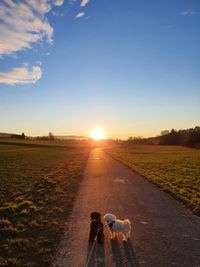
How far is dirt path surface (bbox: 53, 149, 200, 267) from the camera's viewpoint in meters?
6.21

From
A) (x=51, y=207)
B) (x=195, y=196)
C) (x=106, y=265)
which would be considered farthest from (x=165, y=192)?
(x=106, y=265)

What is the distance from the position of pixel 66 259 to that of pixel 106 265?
0.94 m

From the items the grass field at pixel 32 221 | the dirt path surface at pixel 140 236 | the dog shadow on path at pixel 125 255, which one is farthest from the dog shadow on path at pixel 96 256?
the grass field at pixel 32 221

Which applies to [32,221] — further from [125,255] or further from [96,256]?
[125,255]

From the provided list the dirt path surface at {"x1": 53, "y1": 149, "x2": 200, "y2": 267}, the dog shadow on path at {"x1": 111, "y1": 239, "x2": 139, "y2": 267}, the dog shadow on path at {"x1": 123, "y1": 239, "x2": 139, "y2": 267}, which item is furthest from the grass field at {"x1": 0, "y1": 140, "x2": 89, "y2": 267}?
the dog shadow on path at {"x1": 123, "y1": 239, "x2": 139, "y2": 267}

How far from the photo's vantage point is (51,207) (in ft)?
37.0

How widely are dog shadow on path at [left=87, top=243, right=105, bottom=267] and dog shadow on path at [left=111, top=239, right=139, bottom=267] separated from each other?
0.92 feet

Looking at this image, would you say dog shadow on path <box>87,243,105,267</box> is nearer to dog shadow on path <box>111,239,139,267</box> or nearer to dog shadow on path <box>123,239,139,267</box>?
dog shadow on path <box>111,239,139,267</box>

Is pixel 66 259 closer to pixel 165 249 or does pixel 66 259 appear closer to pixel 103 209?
pixel 165 249

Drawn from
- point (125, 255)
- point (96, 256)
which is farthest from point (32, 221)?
point (125, 255)

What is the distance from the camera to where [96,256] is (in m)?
6.46

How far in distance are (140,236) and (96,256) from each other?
1.76 meters

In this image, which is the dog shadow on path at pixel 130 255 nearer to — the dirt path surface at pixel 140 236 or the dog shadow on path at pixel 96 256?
the dirt path surface at pixel 140 236

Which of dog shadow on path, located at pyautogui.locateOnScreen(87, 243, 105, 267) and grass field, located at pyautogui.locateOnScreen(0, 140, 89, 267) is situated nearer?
dog shadow on path, located at pyautogui.locateOnScreen(87, 243, 105, 267)
